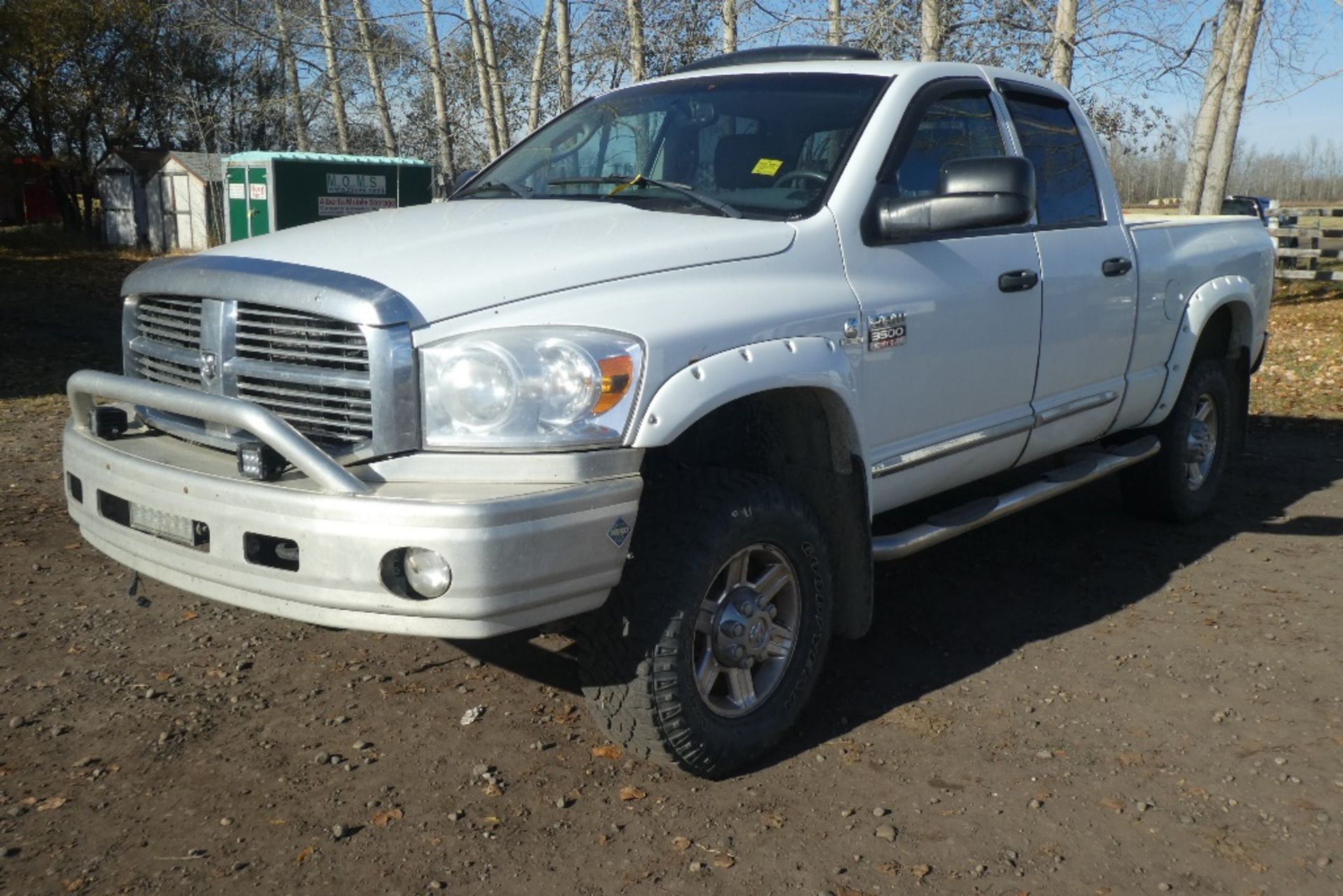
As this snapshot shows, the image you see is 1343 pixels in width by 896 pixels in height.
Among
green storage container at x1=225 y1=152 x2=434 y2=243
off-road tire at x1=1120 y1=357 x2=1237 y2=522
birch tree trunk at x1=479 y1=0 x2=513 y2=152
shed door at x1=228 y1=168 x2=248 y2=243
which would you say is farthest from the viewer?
shed door at x1=228 y1=168 x2=248 y2=243

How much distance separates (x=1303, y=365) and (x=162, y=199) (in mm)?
29462

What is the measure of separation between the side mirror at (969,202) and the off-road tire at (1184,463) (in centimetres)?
250

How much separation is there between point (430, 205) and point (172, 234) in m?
32.2

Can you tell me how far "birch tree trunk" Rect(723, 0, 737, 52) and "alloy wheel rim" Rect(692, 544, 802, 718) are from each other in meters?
11.4

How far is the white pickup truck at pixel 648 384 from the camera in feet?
9.82

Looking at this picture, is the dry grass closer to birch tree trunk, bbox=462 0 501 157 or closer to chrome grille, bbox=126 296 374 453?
chrome grille, bbox=126 296 374 453

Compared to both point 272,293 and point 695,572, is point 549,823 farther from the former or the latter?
point 272,293

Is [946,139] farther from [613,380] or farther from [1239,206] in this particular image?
[1239,206]

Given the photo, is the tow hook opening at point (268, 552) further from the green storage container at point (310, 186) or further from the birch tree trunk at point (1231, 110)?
the green storage container at point (310, 186)

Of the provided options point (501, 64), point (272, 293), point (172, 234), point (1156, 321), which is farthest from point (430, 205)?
point (172, 234)

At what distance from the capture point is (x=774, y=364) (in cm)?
342

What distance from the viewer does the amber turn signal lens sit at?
9.95 ft

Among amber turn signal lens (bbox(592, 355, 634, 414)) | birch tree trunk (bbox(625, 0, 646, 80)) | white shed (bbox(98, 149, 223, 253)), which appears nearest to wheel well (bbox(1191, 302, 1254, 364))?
amber turn signal lens (bbox(592, 355, 634, 414))

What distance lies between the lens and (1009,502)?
15.3 ft
